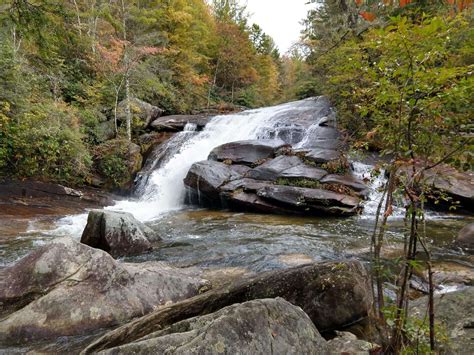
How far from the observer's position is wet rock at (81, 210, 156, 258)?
6.39 m

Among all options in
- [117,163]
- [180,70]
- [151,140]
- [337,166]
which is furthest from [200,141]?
[180,70]

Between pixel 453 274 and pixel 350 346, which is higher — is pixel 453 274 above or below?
below

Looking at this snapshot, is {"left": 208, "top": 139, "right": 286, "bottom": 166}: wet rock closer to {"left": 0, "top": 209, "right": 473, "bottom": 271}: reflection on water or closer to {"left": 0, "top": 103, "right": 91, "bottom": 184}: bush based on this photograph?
{"left": 0, "top": 209, "right": 473, "bottom": 271}: reflection on water

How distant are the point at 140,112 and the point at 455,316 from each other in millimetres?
16268

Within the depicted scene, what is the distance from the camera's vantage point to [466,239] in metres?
7.19

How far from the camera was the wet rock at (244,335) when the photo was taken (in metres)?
2.15

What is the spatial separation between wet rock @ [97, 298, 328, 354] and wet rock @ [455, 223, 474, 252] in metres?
6.08

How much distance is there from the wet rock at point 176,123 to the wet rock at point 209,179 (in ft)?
20.2

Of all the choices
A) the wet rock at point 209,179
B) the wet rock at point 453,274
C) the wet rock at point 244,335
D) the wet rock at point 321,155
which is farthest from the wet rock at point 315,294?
the wet rock at point 321,155

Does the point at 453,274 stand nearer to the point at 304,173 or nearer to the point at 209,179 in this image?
the point at 304,173

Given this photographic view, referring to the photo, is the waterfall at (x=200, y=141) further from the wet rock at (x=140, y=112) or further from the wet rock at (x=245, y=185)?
the wet rock at (x=245, y=185)

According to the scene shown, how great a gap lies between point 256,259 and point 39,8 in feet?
16.5

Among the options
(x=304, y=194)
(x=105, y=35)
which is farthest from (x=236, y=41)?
(x=304, y=194)

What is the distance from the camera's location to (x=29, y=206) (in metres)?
10.1
